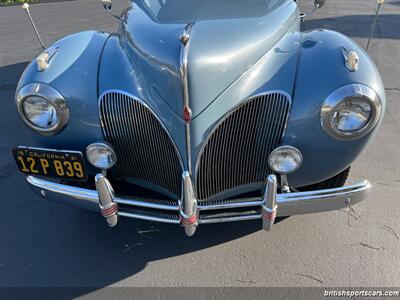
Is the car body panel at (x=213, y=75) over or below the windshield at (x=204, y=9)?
below

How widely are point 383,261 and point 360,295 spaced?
34 centimetres

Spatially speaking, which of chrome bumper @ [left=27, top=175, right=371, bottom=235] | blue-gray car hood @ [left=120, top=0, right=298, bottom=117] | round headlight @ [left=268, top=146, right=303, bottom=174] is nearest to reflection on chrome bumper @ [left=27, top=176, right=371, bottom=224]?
chrome bumper @ [left=27, top=175, right=371, bottom=235]

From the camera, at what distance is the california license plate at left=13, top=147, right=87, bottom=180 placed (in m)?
2.16

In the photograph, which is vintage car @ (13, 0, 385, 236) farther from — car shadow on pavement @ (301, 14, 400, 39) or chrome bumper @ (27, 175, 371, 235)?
car shadow on pavement @ (301, 14, 400, 39)

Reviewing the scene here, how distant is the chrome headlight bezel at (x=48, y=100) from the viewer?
222 centimetres

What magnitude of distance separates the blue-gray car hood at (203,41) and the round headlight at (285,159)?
479 mm

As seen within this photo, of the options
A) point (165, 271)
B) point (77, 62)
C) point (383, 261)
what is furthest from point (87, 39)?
point (383, 261)

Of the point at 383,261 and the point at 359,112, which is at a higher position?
the point at 359,112

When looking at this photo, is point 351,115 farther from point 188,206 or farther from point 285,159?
point 188,206

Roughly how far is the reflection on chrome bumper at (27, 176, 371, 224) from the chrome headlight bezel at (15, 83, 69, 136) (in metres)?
0.34

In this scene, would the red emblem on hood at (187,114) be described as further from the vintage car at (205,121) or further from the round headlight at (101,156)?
the round headlight at (101,156)

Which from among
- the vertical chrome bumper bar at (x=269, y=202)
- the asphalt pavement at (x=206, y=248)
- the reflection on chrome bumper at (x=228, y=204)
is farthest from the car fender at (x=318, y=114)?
the asphalt pavement at (x=206, y=248)

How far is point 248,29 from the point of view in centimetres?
239

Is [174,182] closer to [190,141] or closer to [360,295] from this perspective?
[190,141]
